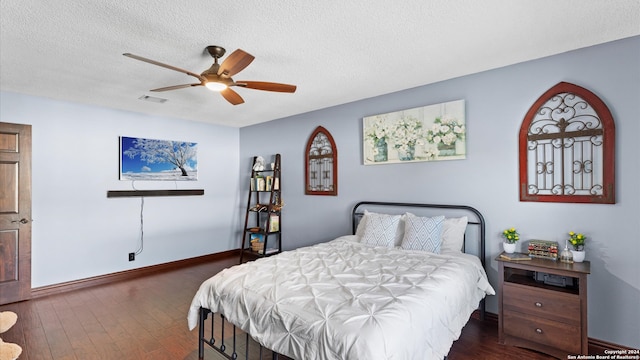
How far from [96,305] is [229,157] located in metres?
3.10

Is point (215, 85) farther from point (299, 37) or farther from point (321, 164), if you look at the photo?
point (321, 164)

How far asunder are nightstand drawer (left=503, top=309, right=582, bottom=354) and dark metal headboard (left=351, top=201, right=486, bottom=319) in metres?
0.47

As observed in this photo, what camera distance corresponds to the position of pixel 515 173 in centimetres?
292

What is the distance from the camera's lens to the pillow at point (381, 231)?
10.7ft

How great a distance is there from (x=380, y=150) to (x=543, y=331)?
2.35 meters

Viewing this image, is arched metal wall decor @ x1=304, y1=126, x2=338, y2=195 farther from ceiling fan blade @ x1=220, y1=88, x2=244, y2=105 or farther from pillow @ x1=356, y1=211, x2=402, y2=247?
ceiling fan blade @ x1=220, y1=88, x2=244, y2=105

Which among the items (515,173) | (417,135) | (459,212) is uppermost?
(417,135)

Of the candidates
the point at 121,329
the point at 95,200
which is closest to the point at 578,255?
the point at 121,329

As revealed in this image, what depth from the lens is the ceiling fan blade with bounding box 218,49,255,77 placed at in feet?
6.82

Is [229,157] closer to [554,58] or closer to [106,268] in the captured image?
[106,268]

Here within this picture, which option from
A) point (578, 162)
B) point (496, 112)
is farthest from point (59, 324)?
point (578, 162)

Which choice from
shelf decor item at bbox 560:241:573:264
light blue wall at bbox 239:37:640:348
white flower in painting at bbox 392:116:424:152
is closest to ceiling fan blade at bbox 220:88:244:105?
light blue wall at bbox 239:37:640:348

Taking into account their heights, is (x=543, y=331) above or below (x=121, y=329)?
above

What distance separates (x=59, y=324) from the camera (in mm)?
3051
